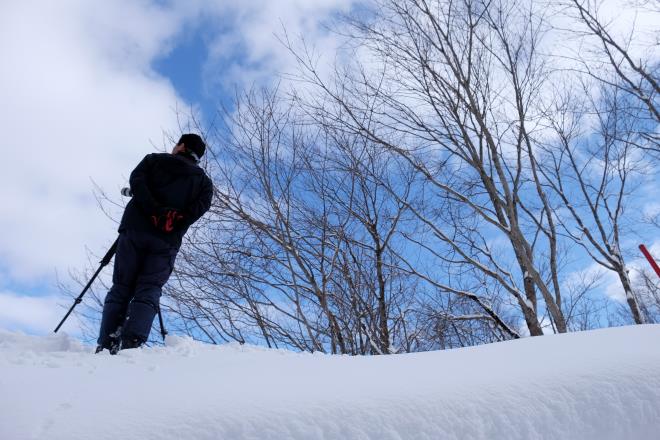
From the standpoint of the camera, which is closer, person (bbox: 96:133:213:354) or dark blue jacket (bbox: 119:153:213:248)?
person (bbox: 96:133:213:354)

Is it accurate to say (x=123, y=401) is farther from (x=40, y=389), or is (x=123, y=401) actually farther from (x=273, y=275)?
(x=273, y=275)

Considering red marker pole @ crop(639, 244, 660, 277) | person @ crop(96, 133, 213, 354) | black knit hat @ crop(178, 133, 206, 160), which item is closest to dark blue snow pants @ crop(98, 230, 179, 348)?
person @ crop(96, 133, 213, 354)

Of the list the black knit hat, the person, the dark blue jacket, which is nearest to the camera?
the person

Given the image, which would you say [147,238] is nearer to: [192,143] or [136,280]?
[136,280]

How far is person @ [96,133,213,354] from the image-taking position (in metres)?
2.92

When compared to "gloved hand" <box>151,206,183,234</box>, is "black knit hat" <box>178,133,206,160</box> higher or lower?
higher

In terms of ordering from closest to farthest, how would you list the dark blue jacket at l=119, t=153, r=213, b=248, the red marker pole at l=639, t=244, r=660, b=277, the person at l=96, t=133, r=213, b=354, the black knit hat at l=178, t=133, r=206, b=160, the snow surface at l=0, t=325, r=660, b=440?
1. the snow surface at l=0, t=325, r=660, b=440
2. the person at l=96, t=133, r=213, b=354
3. the dark blue jacket at l=119, t=153, r=213, b=248
4. the black knit hat at l=178, t=133, r=206, b=160
5. the red marker pole at l=639, t=244, r=660, b=277

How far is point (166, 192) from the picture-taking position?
10.8 ft

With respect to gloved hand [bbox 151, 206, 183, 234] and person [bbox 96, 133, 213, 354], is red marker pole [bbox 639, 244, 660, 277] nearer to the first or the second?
person [bbox 96, 133, 213, 354]

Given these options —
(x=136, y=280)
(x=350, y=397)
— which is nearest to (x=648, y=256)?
(x=350, y=397)

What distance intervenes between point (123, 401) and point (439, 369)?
1.10 metres

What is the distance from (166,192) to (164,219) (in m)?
0.23

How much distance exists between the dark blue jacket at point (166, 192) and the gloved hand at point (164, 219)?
0.07 feet

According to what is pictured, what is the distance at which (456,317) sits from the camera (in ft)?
25.9
